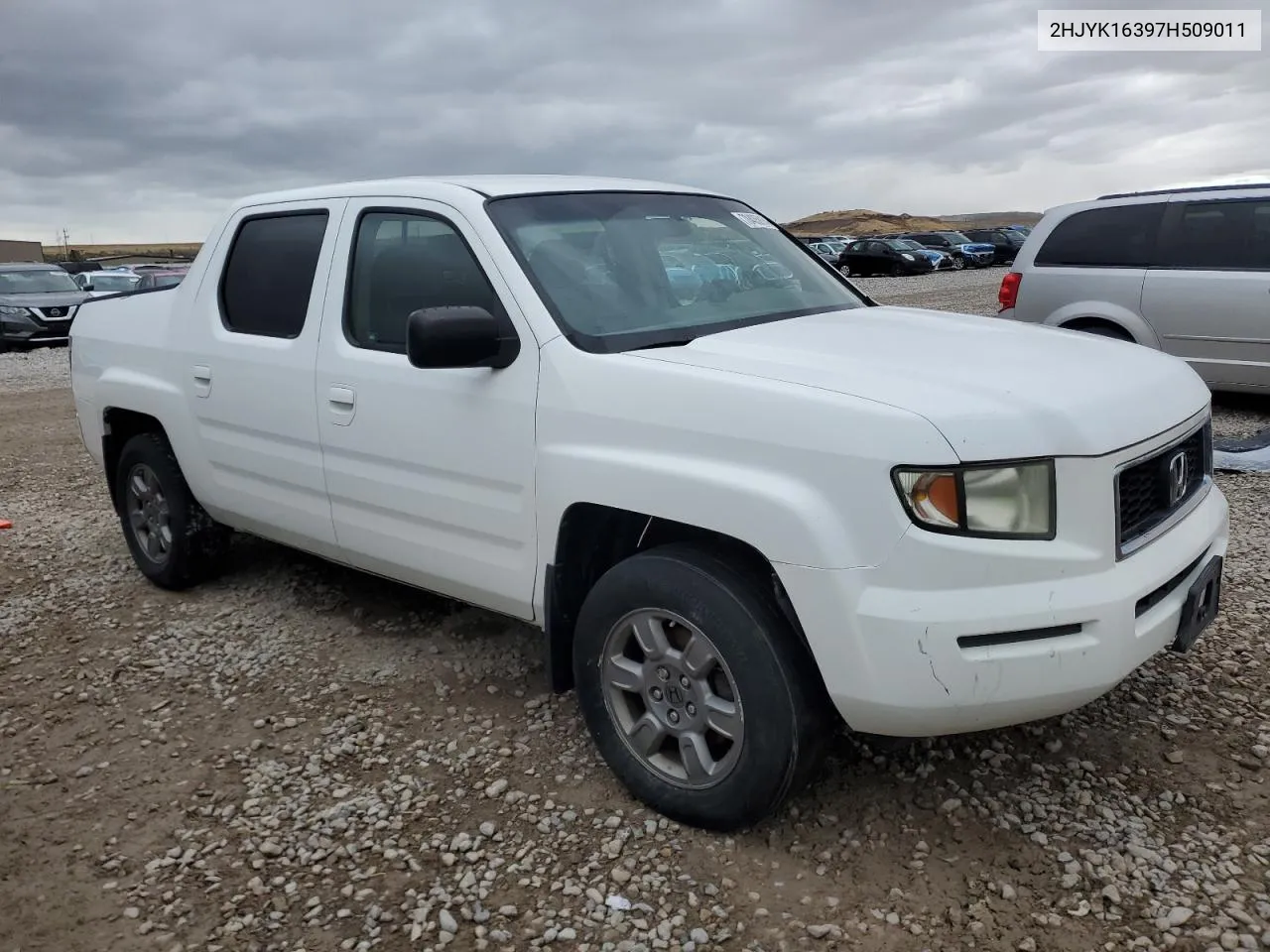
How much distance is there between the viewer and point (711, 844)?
118 inches

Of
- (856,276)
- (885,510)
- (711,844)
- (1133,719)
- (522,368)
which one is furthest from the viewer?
(856,276)

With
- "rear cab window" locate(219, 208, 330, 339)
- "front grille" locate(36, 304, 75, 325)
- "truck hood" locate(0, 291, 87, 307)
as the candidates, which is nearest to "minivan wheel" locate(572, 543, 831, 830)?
"rear cab window" locate(219, 208, 330, 339)

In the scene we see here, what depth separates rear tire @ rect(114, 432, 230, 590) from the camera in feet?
16.6

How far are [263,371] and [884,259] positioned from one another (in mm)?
34245

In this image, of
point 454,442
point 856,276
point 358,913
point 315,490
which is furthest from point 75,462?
point 856,276

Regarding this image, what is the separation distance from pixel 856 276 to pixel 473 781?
35.6 meters

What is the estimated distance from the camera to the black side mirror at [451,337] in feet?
10.2

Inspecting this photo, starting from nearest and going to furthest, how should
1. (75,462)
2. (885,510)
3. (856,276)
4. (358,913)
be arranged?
(885,510) < (358,913) < (75,462) < (856,276)

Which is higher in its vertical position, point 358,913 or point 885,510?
point 885,510

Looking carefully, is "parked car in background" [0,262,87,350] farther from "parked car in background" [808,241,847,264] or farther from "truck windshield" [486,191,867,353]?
"parked car in background" [808,241,847,264]

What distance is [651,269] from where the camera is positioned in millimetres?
3672

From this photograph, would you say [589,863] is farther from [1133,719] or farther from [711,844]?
[1133,719]

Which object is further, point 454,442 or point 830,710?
point 454,442

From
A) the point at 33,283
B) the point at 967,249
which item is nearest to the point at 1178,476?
the point at 33,283
